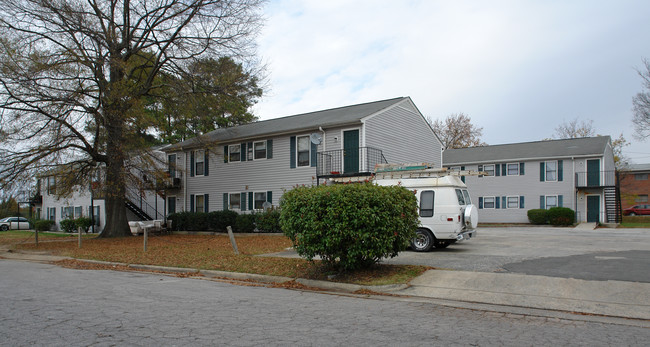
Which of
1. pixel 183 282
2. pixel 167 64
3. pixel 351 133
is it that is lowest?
pixel 183 282

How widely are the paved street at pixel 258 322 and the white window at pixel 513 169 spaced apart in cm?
2978

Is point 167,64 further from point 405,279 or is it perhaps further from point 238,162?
point 405,279

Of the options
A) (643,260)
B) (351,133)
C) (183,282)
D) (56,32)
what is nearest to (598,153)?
(351,133)

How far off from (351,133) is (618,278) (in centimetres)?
1382

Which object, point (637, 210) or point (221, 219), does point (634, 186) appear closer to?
point (637, 210)

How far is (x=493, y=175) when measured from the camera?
117 feet

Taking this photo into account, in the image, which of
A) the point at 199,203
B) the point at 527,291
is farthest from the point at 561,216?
the point at 527,291

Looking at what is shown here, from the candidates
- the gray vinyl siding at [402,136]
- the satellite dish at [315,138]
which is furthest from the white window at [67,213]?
the gray vinyl siding at [402,136]

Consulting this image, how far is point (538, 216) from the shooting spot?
31281mm

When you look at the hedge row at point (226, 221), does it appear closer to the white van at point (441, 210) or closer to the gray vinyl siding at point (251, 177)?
the gray vinyl siding at point (251, 177)

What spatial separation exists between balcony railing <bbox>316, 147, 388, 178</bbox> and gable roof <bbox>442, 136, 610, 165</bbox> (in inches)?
668

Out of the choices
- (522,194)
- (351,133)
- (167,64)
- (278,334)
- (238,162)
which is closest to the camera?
(278,334)

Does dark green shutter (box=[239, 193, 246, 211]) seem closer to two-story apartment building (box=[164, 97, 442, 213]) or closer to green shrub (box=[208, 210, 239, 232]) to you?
two-story apartment building (box=[164, 97, 442, 213])

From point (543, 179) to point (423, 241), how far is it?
23423 mm
